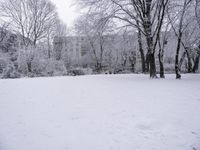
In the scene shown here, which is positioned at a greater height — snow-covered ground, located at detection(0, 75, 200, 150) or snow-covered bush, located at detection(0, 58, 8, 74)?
snow-covered bush, located at detection(0, 58, 8, 74)

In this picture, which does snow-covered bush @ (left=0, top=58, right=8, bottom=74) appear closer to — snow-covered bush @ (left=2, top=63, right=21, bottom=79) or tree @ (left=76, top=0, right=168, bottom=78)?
snow-covered bush @ (left=2, top=63, right=21, bottom=79)

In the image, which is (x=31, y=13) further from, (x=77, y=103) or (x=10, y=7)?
(x=77, y=103)

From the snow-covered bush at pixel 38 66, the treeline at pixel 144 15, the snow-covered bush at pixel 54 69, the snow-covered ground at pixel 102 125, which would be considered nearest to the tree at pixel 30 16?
the snow-covered bush at pixel 38 66

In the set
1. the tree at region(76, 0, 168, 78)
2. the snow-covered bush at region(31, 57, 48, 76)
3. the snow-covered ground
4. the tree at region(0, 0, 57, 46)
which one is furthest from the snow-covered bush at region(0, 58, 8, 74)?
the snow-covered ground

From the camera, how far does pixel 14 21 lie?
21859mm

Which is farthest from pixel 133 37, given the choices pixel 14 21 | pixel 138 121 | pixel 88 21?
pixel 14 21

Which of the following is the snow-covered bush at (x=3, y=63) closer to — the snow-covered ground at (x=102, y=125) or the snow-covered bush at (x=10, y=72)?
the snow-covered bush at (x=10, y=72)

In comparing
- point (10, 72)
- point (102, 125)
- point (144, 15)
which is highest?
point (144, 15)

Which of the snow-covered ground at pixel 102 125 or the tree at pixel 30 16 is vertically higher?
the tree at pixel 30 16

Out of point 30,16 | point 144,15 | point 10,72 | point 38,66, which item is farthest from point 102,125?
point 30,16

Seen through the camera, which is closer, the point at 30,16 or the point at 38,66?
the point at 38,66

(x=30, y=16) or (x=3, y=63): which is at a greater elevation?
(x=30, y=16)

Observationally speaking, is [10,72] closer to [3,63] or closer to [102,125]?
[3,63]

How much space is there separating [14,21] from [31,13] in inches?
97.8
